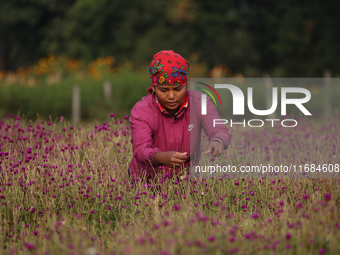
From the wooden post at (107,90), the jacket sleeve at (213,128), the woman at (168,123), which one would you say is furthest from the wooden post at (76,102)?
the jacket sleeve at (213,128)

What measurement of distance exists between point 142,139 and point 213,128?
0.70 meters

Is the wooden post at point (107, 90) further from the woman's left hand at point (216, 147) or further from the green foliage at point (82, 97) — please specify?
the woman's left hand at point (216, 147)

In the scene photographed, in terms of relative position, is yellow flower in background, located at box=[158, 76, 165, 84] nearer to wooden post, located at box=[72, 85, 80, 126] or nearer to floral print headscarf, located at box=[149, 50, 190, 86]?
floral print headscarf, located at box=[149, 50, 190, 86]

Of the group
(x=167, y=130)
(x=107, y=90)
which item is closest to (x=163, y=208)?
(x=167, y=130)

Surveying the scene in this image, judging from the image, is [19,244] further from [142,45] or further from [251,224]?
[142,45]

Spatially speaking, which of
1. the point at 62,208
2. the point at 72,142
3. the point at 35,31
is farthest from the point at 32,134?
the point at 35,31

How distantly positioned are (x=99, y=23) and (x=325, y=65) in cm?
1118

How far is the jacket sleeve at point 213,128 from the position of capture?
3.98m

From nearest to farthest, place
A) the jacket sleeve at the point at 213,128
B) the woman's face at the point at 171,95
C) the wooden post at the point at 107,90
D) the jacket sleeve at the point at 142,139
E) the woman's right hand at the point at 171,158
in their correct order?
the woman's right hand at the point at 171,158 → the jacket sleeve at the point at 142,139 → the woman's face at the point at 171,95 → the jacket sleeve at the point at 213,128 → the wooden post at the point at 107,90

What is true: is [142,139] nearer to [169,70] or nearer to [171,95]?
[171,95]

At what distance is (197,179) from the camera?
4184 millimetres

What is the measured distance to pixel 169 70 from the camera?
384cm

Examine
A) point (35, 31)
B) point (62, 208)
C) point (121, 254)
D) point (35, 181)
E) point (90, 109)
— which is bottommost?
point (121, 254)

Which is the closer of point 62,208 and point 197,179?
point 62,208
